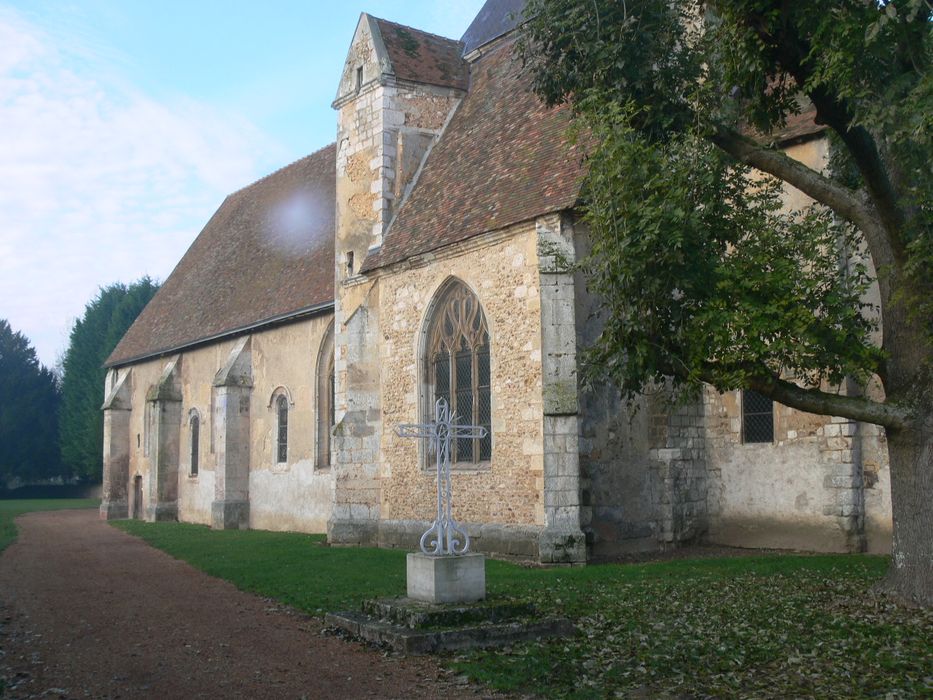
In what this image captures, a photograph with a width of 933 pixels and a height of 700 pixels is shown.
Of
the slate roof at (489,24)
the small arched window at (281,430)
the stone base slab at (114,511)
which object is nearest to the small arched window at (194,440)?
the small arched window at (281,430)

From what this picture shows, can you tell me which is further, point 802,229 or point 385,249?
point 385,249

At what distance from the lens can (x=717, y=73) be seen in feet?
35.3

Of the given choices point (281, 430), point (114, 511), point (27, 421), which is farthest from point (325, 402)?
point (27, 421)

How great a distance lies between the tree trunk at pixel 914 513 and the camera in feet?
30.4

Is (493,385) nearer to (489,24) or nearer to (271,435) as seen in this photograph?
(489,24)

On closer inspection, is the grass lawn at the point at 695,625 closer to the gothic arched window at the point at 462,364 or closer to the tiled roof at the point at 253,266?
the gothic arched window at the point at 462,364

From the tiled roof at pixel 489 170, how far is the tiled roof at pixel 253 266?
425 centimetres

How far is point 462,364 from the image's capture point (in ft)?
54.4

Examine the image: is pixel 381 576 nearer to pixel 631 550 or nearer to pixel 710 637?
pixel 631 550

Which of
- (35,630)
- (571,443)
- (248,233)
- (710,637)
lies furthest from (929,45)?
(248,233)

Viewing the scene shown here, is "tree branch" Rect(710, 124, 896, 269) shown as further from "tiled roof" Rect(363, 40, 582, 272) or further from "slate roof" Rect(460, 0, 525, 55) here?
"slate roof" Rect(460, 0, 525, 55)

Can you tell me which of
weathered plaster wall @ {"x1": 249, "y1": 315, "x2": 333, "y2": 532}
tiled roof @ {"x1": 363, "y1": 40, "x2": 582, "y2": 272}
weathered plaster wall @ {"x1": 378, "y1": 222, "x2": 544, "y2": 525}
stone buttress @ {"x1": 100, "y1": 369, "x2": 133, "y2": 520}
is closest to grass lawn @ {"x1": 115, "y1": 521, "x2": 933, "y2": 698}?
weathered plaster wall @ {"x1": 378, "y1": 222, "x2": 544, "y2": 525}

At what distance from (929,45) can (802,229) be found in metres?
2.30

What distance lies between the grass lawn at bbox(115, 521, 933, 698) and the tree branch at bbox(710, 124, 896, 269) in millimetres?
3698
